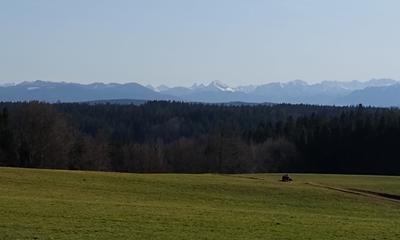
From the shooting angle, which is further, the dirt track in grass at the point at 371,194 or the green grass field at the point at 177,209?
the dirt track in grass at the point at 371,194

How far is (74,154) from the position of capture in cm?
10012

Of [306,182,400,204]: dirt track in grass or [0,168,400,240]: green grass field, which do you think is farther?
[306,182,400,204]: dirt track in grass

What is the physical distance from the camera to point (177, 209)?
106 ft

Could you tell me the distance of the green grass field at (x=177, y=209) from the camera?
76.6 ft

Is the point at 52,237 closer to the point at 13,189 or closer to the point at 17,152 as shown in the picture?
the point at 13,189

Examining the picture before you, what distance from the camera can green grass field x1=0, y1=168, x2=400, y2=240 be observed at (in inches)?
920

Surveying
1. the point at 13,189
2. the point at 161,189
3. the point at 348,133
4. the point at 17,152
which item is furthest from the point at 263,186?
the point at 348,133

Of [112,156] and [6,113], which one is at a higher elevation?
[6,113]

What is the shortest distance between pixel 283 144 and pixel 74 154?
47.1 meters

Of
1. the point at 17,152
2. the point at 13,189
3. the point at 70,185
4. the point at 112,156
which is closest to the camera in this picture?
the point at 13,189

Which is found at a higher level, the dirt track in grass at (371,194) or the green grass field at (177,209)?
the green grass field at (177,209)

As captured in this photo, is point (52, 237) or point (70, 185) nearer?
point (52, 237)

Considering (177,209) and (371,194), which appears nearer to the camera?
(177,209)

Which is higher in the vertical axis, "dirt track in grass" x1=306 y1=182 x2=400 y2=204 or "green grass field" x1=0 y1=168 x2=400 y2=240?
"green grass field" x1=0 y1=168 x2=400 y2=240
